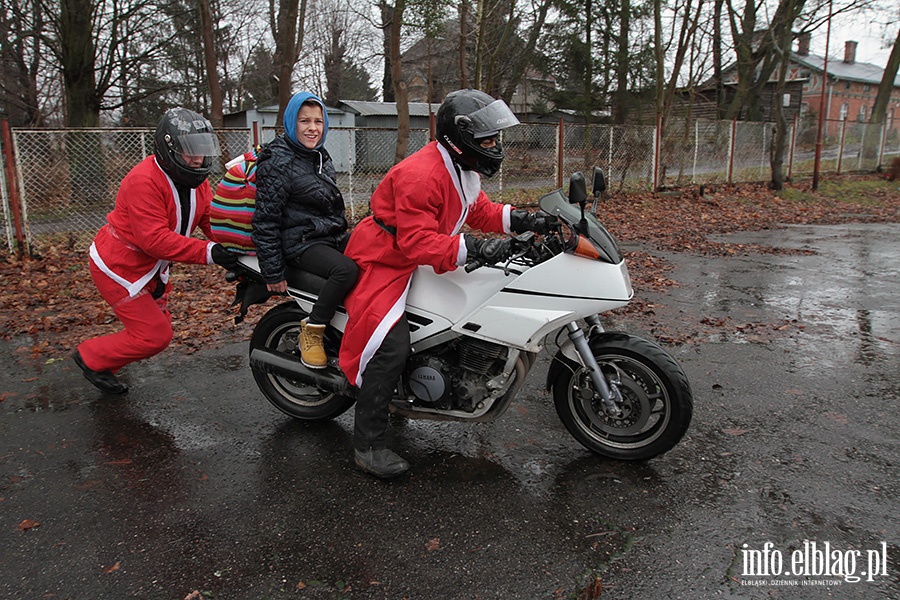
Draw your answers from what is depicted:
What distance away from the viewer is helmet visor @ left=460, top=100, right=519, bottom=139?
3.31 metres

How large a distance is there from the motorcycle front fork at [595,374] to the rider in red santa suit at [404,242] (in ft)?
2.03

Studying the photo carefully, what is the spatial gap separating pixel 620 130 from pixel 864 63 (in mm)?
70457

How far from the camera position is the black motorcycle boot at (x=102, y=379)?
4668mm

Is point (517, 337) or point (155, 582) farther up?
point (517, 337)

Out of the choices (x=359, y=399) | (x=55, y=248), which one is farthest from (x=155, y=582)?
(x=55, y=248)

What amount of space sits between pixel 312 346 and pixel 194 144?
148 cm

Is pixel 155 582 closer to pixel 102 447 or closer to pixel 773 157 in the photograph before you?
pixel 102 447

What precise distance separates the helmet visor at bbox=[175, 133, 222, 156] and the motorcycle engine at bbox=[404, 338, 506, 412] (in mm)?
1910

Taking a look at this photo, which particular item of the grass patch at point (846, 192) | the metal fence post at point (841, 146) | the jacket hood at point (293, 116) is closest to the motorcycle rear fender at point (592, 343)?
the jacket hood at point (293, 116)

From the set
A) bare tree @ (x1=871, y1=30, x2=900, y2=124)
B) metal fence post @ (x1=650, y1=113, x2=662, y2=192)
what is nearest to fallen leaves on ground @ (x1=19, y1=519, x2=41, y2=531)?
metal fence post @ (x1=650, y1=113, x2=662, y2=192)

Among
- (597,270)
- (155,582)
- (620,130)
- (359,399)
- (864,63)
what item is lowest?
(155,582)

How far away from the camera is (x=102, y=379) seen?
4.68m

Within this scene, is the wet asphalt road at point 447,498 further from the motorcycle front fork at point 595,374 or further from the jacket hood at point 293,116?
the jacket hood at point 293,116

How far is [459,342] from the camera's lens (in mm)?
3654
